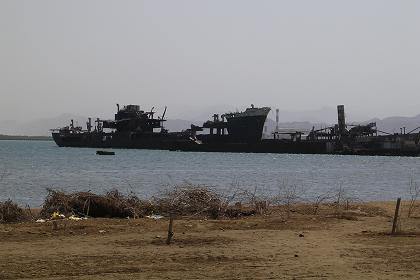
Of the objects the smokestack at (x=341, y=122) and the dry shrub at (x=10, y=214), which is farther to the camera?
the smokestack at (x=341, y=122)

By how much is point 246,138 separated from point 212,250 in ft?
306

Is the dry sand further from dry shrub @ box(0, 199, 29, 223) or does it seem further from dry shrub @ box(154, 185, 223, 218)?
dry shrub @ box(0, 199, 29, 223)

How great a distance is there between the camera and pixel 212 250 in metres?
10.5

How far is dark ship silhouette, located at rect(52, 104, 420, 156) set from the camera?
9869 centimetres

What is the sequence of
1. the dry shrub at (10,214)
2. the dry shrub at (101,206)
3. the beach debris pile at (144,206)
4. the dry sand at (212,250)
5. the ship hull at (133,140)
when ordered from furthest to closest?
the ship hull at (133,140) → the dry shrub at (101,206) → the beach debris pile at (144,206) → the dry shrub at (10,214) → the dry sand at (212,250)

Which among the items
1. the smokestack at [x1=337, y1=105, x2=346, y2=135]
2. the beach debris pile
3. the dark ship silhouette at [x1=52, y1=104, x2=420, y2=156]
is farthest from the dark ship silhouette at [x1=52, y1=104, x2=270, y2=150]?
the beach debris pile

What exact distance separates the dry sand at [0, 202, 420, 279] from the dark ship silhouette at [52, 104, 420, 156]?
86.6 m

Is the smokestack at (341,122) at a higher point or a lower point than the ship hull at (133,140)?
higher

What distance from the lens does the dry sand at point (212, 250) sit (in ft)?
28.4

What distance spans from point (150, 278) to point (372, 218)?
9.15 meters

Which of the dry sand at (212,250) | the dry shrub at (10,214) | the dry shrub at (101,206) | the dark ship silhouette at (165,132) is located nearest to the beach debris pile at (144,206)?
the dry shrub at (101,206)

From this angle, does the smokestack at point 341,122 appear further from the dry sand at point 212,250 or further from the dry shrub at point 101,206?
the dry sand at point 212,250

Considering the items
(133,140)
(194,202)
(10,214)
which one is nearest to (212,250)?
(194,202)

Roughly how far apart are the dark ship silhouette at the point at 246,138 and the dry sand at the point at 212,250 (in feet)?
284
